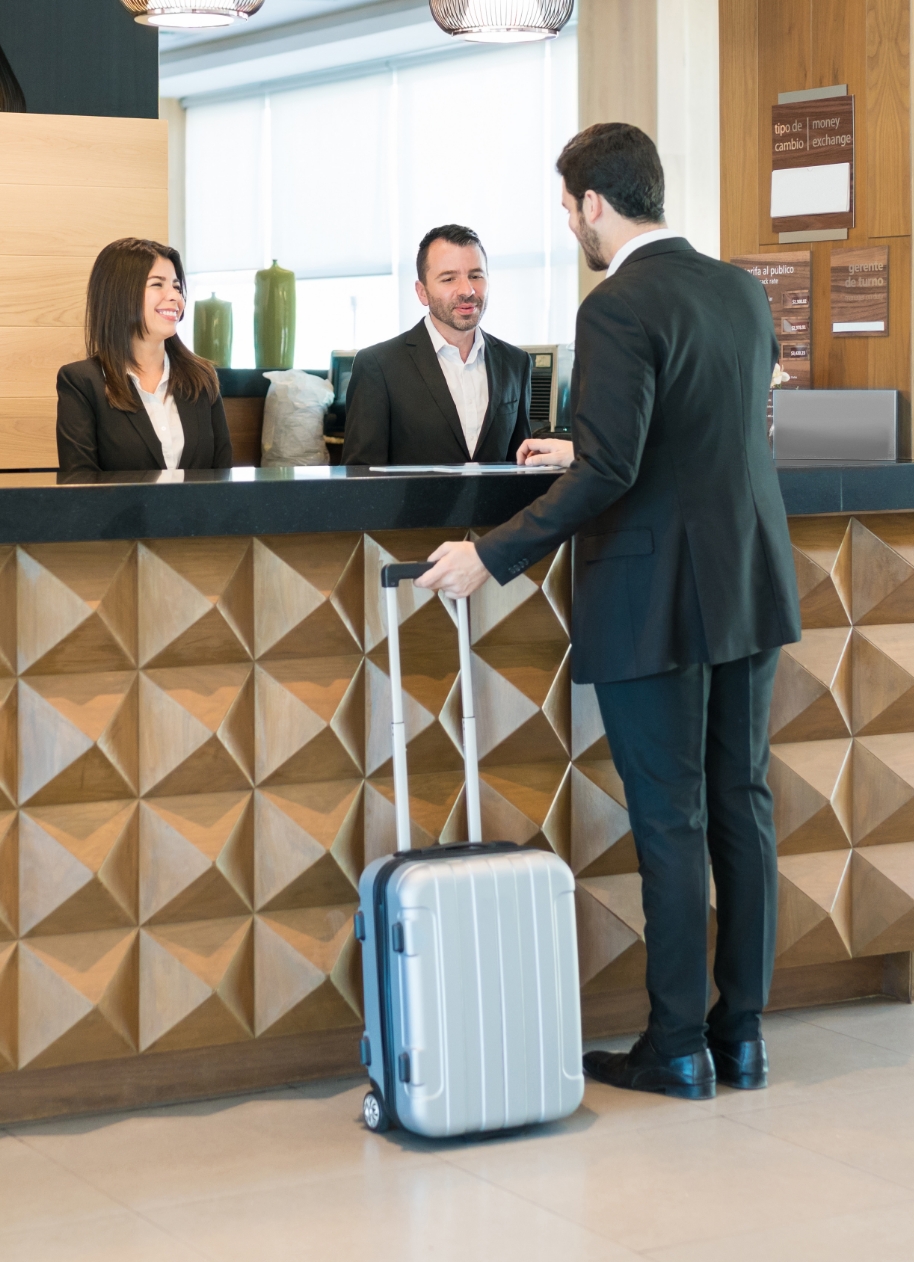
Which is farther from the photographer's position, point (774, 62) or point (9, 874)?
point (774, 62)

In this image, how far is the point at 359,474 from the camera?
300cm

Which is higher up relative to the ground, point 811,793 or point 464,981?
point 811,793

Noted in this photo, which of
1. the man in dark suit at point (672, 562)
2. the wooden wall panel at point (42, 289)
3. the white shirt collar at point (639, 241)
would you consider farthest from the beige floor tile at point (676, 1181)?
the wooden wall panel at point (42, 289)

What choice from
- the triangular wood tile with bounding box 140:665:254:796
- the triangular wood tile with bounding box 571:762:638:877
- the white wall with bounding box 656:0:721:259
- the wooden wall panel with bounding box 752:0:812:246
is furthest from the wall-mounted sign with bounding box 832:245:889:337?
the white wall with bounding box 656:0:721:259

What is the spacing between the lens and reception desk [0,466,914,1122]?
2.70 metres

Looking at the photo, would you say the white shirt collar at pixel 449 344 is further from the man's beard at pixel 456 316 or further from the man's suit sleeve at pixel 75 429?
the man's suit sleeve at pixel 75 429

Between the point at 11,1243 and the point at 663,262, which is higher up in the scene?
the point at 663,262

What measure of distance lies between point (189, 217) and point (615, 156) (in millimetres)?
10386

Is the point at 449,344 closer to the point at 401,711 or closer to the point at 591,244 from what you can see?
the point at 591,244

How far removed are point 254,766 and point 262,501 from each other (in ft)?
1.55

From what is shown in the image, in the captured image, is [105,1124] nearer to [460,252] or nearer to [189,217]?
[460,252]

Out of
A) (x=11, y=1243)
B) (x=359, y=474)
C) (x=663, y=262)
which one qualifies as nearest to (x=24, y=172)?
(x=359, y=474)

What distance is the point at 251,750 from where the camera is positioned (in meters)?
2.86

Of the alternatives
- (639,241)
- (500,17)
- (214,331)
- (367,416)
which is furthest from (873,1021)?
(214,331)
